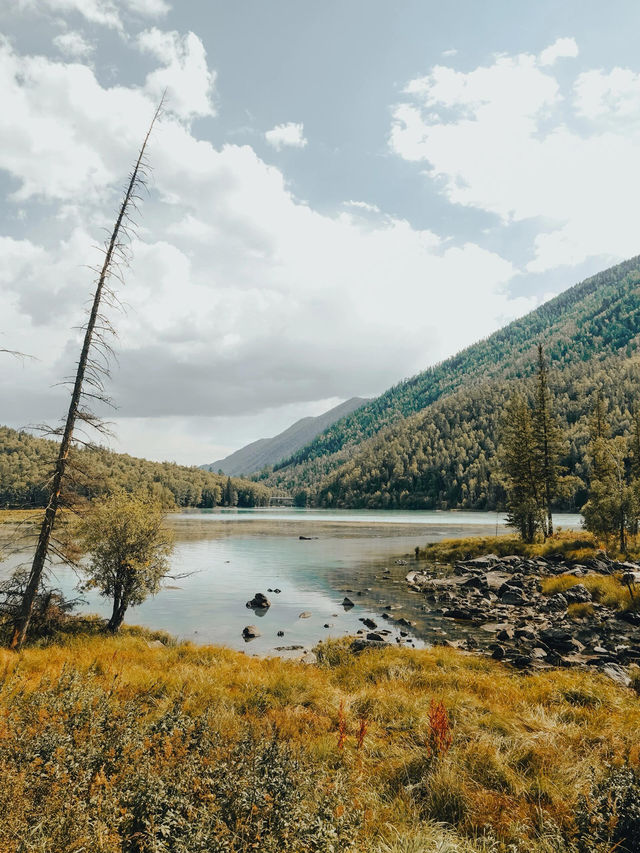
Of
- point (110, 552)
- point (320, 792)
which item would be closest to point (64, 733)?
point (320, 792)

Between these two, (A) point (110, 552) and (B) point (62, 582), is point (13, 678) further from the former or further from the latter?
(B) point (62, 582)

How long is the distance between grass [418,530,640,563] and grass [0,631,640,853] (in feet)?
111

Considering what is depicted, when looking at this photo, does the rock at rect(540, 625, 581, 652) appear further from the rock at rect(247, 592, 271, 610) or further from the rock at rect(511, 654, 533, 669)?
the rock at rect(247, 592, 271, 610)

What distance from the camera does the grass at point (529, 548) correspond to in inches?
1721

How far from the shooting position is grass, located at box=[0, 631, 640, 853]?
5.49 meters

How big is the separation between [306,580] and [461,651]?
25.2 meters

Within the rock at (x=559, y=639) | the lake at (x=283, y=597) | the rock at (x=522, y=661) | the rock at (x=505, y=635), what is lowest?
the lake at (x=283, y=597)

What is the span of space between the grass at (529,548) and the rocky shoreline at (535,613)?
1827mm

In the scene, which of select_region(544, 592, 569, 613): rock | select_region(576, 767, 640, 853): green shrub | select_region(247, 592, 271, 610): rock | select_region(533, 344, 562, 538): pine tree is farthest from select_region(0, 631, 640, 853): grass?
select_region(533, 344, 562, 538): pine tree

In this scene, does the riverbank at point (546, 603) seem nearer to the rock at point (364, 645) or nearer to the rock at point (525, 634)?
the rock at point (525, 634)

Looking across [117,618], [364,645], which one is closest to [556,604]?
[364,645]

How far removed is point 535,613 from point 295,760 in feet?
89.2

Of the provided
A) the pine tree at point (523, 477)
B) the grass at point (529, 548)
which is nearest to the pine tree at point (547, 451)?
the pine tree at point (523, 477)

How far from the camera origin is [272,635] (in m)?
26.8
